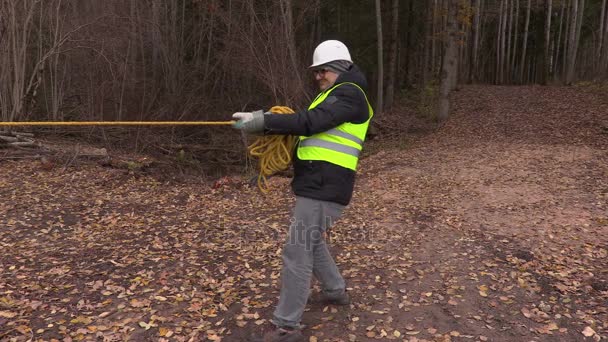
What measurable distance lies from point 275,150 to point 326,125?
604 millimetres

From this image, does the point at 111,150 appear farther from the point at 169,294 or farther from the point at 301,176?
the point at 301,176

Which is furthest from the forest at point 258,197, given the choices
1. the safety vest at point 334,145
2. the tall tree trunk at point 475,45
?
the tall tree trunk at point 475,45

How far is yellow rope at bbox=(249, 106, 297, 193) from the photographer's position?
336 cm

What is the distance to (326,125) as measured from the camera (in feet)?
9.69

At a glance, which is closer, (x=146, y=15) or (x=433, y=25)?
(x=146, y=15)

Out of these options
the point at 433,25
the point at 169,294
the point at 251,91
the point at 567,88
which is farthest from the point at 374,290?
the point at 433,25

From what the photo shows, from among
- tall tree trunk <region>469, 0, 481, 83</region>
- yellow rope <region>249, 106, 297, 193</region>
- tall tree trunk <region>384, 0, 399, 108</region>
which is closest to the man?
yellow rope <region>249, 106, 297, 193</region>

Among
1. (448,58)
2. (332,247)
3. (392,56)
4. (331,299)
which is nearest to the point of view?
(331,299)

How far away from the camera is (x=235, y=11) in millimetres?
14039

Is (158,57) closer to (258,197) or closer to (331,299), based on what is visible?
(258,197)

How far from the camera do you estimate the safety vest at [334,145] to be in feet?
10.0

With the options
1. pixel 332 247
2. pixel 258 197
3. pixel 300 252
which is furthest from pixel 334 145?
pixel 258 197

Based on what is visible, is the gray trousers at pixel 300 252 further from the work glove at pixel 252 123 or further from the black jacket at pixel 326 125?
the work glove at pixel 252 123

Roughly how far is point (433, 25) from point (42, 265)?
2082 cm
